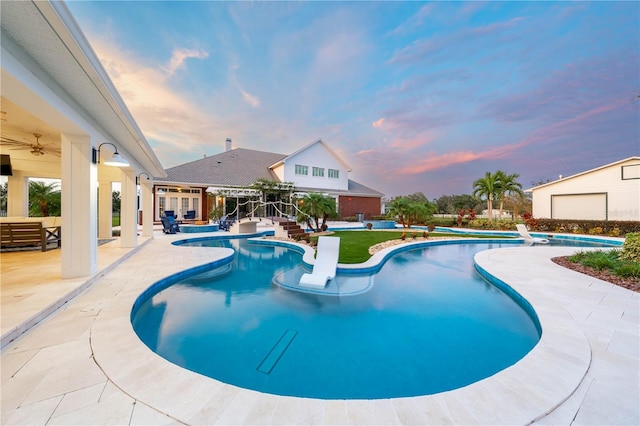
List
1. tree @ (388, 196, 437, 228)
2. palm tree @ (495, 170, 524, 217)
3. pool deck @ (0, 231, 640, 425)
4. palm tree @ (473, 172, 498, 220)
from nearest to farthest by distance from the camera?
1. pool deck @ (0, 231, 640, 425)
2. tree @ (388, 196, 437, 228)
3. palm tree @ (495, 170, 524, 217)
4. palm tree @ (473, 172, 498, 220)

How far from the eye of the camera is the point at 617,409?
2078 mm

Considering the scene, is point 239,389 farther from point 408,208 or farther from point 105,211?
point 408,208

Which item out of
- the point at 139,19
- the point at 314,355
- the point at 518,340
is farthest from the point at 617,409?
the point at 139,19

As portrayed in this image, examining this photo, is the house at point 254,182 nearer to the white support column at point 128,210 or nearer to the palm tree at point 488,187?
the white support column at point 128,210

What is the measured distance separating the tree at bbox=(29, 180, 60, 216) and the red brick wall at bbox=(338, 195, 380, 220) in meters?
21.9

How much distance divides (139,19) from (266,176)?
47.0ft

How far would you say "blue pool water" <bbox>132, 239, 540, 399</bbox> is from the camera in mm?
3062

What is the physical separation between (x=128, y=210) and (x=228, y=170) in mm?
12926

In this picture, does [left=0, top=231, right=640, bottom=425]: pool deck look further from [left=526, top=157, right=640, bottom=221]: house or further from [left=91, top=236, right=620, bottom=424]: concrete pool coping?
[left=526, top=157, right=640, bottom=221]: house

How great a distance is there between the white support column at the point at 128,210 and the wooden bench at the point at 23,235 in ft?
7.21

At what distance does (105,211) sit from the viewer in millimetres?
12500

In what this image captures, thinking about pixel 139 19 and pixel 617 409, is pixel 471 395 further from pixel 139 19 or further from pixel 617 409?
pixel 139 19

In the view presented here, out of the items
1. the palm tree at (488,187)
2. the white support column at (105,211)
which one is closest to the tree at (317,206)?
the white support column at (105,211)

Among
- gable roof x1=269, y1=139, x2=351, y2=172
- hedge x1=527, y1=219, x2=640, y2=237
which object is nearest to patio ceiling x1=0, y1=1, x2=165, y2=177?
gable roof x1=269, y1=139, x2=351, y2=172
